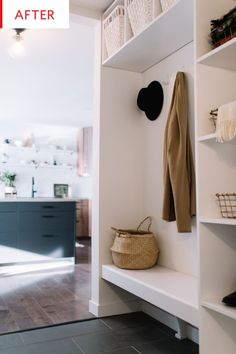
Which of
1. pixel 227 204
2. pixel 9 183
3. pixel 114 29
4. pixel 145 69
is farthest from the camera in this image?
pixel 9 183

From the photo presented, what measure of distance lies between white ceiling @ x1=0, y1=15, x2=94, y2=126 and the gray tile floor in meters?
2.33

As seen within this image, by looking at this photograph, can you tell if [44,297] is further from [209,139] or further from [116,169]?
[209,139]

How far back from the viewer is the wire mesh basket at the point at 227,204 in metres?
1.56

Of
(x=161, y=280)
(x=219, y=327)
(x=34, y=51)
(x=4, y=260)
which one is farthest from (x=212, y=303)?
(x=4, y=260)

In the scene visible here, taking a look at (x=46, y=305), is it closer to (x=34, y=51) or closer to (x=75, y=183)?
(x=34, y=51)

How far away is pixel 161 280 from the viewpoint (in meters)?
2.18

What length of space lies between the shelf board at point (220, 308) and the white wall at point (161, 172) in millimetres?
714

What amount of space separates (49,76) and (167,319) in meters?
3.12

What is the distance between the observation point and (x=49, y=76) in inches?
167

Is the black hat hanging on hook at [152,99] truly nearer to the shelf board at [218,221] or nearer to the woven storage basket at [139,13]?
the woven storage basket at [139,13]

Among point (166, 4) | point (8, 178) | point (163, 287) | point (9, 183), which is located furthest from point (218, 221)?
point (9, 183)

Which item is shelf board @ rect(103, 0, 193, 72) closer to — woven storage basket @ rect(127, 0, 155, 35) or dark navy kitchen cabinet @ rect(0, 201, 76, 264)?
woven storage basket @ rect(127, 0, 155, 35)

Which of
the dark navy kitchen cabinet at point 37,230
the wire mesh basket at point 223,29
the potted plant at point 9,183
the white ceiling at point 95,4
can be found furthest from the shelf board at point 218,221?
the potted plant at point 9,183

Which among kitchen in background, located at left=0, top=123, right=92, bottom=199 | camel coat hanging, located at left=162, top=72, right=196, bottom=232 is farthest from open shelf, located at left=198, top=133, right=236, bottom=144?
kitchen in background, located at left=0, top=123, right=92, bottom=199
